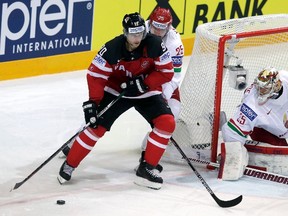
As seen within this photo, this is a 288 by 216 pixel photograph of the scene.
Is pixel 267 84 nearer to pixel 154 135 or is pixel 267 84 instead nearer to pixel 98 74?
pixel 154 135

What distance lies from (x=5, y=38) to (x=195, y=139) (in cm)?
193

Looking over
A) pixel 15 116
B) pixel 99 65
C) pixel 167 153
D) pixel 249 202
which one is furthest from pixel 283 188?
pixel 15 116

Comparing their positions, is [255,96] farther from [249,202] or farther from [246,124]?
[249,202]

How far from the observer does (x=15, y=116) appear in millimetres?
7078

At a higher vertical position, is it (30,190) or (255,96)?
(255,96)

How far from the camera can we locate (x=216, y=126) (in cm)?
624

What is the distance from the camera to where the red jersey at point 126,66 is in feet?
18.8

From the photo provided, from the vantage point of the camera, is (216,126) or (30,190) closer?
(30,190)

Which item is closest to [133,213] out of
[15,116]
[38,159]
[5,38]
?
[38,159]

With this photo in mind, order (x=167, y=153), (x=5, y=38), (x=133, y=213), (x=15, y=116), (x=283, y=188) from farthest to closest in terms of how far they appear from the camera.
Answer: (x=5, y=38) < (x=15, y=116) < (x=167, y=153) < (x=283, y=188) < (x=133, y=213)

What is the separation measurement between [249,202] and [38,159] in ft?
4.50

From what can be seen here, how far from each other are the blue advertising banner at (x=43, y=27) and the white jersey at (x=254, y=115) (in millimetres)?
2157

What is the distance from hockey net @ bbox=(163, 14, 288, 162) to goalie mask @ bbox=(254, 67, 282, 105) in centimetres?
29

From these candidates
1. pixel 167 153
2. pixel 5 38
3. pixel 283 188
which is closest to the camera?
pixel 283 188
